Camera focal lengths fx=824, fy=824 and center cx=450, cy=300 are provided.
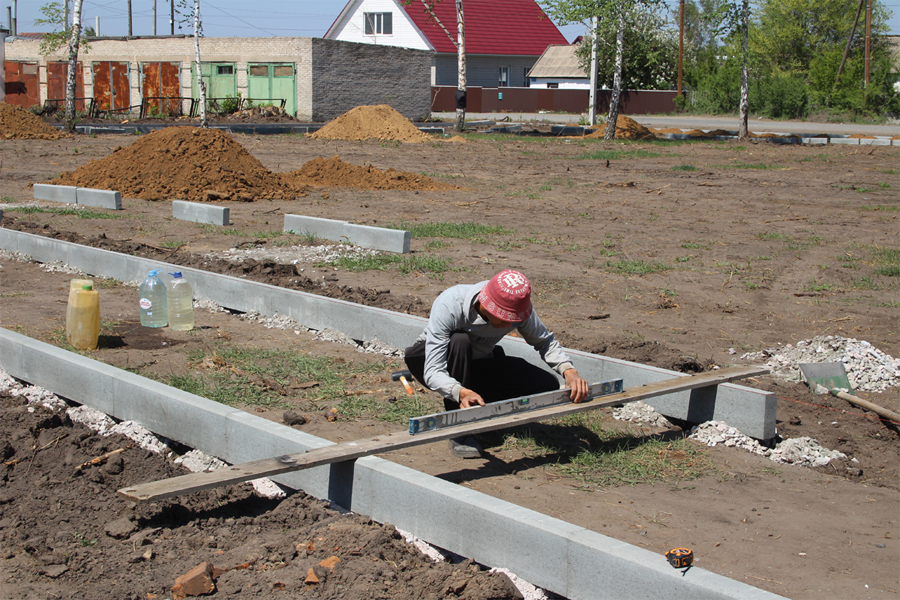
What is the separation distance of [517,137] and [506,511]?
96.2 feet

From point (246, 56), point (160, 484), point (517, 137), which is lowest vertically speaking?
point (160, 484)

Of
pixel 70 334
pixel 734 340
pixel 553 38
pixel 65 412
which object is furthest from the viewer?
pixel 553 38

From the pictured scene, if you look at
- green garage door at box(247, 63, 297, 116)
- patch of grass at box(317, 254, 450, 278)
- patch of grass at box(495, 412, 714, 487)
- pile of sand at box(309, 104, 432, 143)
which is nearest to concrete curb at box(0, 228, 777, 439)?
patch of grass at box(495, 412, 714, 487)

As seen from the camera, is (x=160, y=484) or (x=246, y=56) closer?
(x=160, y=484)

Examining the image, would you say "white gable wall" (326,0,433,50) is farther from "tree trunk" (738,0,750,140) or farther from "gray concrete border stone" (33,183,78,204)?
"gray concrete border stone" (33,183,78,204)

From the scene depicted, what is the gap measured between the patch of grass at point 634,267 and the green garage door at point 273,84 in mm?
32977

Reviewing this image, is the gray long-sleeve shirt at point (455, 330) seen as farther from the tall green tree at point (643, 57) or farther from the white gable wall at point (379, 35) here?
the white gable wall at point (379, 35)

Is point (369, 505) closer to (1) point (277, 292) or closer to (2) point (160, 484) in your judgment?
(2) point (160, 484)

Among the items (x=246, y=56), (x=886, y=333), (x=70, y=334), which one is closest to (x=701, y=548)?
(x=886, y=333)

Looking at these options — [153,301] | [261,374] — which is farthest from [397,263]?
[261,374]

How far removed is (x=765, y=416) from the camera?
4898mm

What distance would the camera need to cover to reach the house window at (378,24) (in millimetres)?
60750

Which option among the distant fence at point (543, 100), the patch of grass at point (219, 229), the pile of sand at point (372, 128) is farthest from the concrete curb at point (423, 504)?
the distant fence at point (543, 100)

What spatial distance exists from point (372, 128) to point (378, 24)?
33.5 meters
